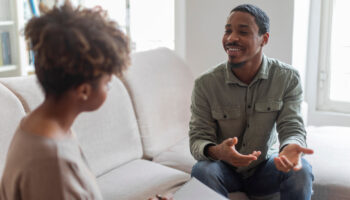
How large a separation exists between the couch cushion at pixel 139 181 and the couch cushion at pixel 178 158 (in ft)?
0.26

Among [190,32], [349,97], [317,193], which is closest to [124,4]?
[190,32]

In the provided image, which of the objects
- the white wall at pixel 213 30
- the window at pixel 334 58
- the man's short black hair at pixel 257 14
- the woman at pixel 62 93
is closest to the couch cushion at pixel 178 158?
the man's short black hair at pixel 257 14

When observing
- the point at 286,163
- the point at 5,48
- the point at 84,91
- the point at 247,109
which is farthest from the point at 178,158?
the point at 5,48

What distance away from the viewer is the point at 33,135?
0.83 metres

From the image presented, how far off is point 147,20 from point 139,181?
200 cm

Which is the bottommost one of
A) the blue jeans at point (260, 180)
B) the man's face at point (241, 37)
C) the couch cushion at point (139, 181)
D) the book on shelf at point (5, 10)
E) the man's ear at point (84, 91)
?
the couch cushion at point (139, 181)

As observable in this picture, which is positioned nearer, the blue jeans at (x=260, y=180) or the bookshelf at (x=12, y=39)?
the blue jeans at (x=260, y=180)

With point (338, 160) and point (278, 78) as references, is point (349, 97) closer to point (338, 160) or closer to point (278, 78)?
point (338, 160)

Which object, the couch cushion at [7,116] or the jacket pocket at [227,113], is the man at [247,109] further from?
the couch cushion at [7,116]

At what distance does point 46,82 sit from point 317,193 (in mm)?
1280

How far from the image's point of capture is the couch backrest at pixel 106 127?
5.51 feet

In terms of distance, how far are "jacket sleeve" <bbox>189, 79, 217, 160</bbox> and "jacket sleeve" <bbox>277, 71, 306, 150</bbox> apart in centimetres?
26

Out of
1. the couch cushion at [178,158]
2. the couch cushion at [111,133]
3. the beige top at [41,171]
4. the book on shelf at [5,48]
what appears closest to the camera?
the beige top at [41,171]

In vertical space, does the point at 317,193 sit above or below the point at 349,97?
below
